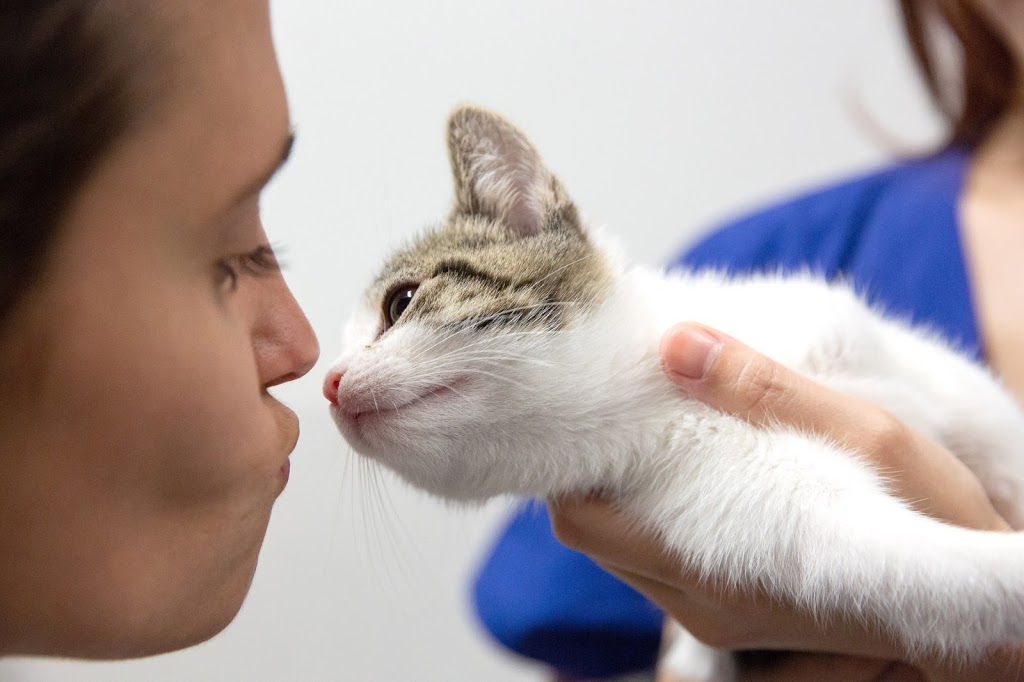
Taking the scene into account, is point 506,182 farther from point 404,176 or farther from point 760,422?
point 760,422

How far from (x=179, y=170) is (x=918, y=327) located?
2.97 feet

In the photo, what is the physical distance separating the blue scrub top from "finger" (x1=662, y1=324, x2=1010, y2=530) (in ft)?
1.20

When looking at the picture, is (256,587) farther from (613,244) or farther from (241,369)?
(613,244)

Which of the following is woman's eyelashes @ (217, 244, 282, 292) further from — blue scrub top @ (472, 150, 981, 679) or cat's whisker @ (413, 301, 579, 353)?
blue scrub top @ (472, 150, 981, 679)

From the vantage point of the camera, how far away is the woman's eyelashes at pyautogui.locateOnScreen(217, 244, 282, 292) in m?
0.43

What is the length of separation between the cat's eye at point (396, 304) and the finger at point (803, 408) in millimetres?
195

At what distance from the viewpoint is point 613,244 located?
710 mm

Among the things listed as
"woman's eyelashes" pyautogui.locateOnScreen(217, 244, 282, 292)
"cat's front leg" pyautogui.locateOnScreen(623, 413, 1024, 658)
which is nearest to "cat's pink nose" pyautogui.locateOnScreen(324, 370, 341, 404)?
"woman's eyelashes" pyautogui.locateOnScreen(217, 244, 282, 292)

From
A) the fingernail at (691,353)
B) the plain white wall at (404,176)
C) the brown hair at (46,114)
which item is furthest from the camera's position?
the fingernail at (691,353)

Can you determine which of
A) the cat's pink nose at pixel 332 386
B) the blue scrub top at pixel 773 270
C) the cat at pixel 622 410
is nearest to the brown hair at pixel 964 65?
the blue scrub top at pixel 773 270

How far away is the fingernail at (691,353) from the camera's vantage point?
1.96ft

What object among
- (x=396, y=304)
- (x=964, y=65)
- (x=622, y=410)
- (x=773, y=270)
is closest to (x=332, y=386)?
(x=396, y=304)

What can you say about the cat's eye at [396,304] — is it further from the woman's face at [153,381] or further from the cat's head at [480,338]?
the woman's face at [153,381]

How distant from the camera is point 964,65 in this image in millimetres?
1161
